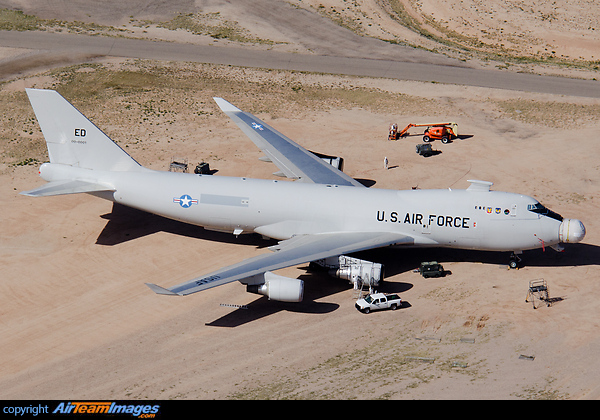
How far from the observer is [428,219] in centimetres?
5228

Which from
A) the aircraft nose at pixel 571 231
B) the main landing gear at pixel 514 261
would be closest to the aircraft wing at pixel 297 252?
the main landing gear at pixel 514 261

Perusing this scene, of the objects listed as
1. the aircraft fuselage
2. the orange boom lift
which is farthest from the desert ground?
the aircraft fuselage

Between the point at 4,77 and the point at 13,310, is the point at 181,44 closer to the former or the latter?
the point at 4,77

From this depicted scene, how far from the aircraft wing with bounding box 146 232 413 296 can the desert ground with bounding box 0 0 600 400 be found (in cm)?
314

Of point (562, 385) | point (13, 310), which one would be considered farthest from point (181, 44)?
point (562, 385)

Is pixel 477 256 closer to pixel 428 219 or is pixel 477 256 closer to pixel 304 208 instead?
pixel 428 219

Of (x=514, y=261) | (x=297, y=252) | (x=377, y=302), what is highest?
(x=297, y=252)

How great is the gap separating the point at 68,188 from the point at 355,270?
24416mm

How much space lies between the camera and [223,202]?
53656mm

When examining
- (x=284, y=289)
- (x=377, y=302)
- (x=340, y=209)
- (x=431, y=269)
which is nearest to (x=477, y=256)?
(x=431, y=269)
